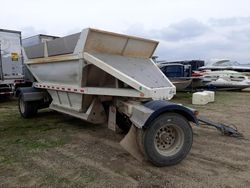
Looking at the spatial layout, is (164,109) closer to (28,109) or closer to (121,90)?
(121,90)

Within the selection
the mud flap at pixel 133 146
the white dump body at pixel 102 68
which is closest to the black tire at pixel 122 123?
the white dump body at pixel 102 68

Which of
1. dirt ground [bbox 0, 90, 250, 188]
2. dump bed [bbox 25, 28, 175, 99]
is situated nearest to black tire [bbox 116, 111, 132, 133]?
dirt ground [bbox 0, 90, 250, 188]

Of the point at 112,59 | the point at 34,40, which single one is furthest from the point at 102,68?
the point at 34,40

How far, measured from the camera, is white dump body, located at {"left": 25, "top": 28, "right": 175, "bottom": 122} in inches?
182

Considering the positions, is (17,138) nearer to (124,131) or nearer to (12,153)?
(12,153)

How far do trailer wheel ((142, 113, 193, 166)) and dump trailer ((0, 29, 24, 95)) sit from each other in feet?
30.7

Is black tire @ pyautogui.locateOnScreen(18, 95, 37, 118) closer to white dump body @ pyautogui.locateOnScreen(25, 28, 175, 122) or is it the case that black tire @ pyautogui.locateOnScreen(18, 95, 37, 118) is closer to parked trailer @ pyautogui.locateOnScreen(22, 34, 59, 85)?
white dump body @ pyautogui.locateOnScreen(25, 28, 175, 122)

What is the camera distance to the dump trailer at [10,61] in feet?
38.1

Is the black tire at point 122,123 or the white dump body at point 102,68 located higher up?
the white dump body at point 102,68

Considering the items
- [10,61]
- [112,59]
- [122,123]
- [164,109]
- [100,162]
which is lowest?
[100,162]

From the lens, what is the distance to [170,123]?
4145mm

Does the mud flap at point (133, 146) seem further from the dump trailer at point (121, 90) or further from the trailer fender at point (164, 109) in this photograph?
the trailer fender at point (164, 109)

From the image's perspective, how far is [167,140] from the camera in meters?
4.27

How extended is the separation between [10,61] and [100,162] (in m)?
9.18
